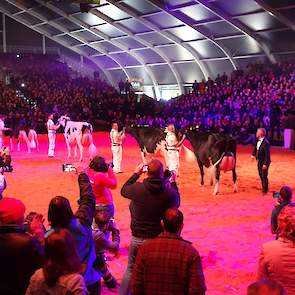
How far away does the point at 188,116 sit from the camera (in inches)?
1211

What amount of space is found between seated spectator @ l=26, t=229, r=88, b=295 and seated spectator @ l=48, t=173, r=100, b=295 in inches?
32.9

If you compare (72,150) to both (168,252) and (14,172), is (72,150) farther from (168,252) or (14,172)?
(168,252)

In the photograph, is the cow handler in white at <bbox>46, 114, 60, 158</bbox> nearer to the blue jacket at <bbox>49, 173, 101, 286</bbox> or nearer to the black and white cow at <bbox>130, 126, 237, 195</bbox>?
the black and white cow at <bbox>130, 126, 237, 195</bbox>

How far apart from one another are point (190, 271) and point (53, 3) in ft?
124

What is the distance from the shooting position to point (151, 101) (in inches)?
1545

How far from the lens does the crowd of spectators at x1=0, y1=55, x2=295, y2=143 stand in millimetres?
25719

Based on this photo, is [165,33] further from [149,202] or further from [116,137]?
[149,202]

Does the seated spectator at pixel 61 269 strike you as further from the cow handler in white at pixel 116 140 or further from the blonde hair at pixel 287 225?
the cow handler in white at pixel 116 140

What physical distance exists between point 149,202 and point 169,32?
32689 millimetres

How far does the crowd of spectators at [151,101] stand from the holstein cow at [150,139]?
8835mm

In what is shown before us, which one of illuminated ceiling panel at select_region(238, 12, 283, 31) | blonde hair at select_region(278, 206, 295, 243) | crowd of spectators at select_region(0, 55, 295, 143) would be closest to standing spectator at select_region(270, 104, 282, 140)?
crowd of spectators at select_region(0, 55, 295, 143)

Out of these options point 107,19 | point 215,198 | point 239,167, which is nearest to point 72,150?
point 239,167

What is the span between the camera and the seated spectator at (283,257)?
3.92 metres

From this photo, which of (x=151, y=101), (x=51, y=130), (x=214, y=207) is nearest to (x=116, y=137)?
(x=51, y=130)
